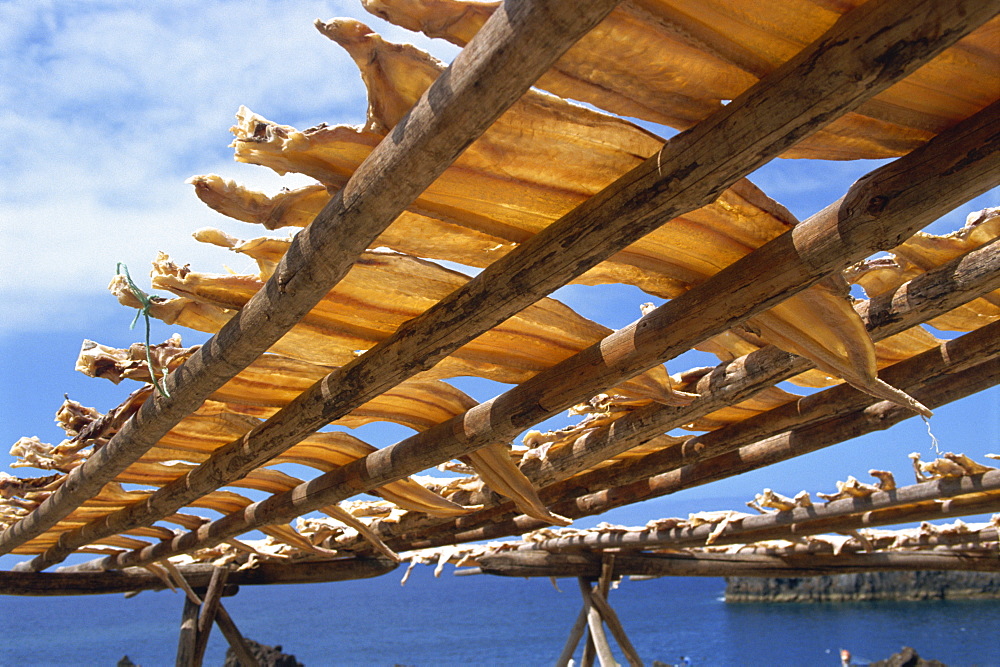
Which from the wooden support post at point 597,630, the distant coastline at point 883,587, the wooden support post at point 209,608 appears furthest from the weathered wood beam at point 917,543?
the distant coastline at point 883,587

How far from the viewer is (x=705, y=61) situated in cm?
132

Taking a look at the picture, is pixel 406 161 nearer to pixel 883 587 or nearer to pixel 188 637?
pixel 188 637

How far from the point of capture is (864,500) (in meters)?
5.54

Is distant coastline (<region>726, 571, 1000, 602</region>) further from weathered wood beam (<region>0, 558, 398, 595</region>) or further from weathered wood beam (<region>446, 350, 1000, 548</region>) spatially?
weathered wood beam (<region>446, 350, 1000, 548</region>)

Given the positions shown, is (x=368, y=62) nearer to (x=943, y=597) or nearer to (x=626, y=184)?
(x=626, y=184)

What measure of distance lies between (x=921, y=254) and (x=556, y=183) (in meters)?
1.22

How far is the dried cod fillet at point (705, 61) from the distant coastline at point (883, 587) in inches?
1348

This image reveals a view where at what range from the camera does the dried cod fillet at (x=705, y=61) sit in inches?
48.4

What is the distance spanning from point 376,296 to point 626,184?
93cm

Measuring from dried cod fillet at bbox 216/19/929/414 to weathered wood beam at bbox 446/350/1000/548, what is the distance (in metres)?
0.98

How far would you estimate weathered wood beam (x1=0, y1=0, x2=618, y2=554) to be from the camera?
106cm

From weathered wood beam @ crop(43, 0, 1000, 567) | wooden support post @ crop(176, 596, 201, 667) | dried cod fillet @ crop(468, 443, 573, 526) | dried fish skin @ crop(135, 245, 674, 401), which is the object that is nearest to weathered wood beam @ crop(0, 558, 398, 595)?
wooden support post @ crop(176, 596, 201, 667)

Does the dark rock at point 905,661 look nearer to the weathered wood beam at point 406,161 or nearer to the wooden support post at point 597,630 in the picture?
the wooden support post at point 597,630

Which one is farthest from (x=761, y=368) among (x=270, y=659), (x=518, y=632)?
(x=518, y=632)
